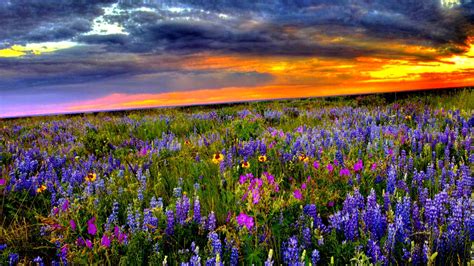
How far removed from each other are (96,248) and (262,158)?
2.34 m

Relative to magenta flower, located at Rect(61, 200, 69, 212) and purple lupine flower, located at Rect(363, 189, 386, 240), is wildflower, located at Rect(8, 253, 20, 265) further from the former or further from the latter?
purple lupine flower, located at Rect(363, 189, 386, 240)

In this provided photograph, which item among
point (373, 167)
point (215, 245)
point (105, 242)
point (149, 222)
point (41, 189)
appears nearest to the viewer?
point (215, 245)

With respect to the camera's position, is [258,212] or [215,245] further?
[258,212]

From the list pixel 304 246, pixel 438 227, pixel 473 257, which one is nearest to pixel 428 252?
pixel 473 257

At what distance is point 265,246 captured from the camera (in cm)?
242

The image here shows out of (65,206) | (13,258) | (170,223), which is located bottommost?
(13,258)

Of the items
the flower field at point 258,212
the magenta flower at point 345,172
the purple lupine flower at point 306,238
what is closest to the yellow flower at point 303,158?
the flower field at point 258,212

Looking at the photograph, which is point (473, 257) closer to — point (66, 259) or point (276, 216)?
point (276, 216)

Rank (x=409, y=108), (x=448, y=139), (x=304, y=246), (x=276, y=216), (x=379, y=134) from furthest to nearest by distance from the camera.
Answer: (x=409, y=108) → (x=379, y=134) → (x=448, y=139) → (x=276, y=216) → (x=304, y=246)

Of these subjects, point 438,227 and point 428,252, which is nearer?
point 428,252

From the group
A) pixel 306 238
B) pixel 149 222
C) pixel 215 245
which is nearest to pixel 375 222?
pixel 306 238

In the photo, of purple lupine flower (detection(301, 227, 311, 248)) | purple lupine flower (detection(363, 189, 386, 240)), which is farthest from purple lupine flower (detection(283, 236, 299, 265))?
purple lupine flower (detection(363, 189, 386, 240))

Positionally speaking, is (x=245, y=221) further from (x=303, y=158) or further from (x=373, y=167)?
(x=303, y=158)

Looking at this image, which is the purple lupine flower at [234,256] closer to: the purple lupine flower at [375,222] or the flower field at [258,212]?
the flower field at [258,212]
